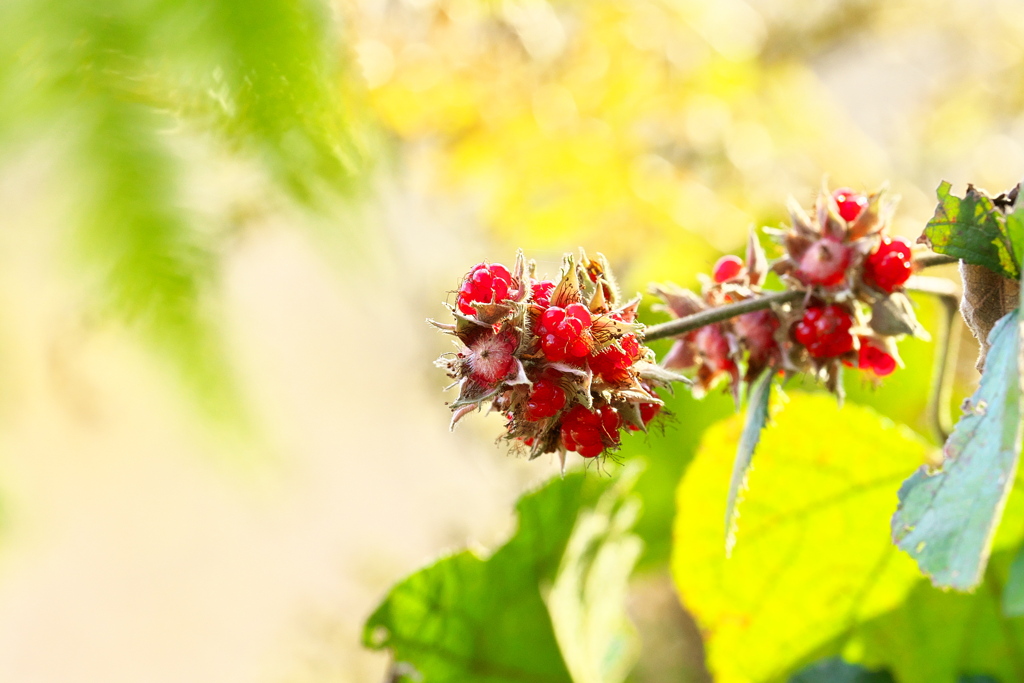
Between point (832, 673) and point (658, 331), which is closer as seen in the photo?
point (658, 331)

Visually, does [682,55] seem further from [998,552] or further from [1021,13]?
[998,552]

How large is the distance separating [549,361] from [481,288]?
0.03 meters

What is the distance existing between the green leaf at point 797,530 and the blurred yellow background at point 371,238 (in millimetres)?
100

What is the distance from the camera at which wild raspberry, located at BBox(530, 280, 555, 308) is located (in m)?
0.27

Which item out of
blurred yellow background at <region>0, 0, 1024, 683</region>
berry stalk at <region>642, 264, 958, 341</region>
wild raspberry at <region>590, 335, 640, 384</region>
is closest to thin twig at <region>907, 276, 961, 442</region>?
berry stalk at <region>642, 264, 958, 341</region>

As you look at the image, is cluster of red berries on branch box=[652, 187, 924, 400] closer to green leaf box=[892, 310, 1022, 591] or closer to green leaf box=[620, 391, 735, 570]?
green leaf box=[892, 310, 1022, 591]

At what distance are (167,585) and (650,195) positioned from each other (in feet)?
4.41

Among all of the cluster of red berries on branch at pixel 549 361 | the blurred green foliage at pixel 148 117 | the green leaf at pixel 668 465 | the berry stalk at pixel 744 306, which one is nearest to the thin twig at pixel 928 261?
the berry stalk at pixel 744 306

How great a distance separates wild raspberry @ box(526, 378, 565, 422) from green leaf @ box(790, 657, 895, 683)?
0.33 m

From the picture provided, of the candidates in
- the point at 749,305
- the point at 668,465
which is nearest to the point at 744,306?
the point at 749,305

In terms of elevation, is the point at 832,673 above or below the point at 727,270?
below

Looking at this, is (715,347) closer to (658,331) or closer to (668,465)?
(658,331)

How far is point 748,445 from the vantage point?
0.93 ft

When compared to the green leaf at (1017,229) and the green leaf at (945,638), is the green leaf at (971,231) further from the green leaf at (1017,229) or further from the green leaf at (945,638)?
the green leaf at (945,638)
